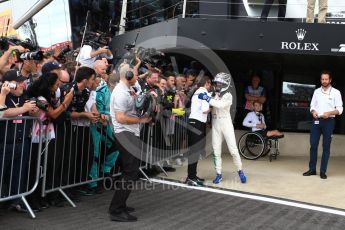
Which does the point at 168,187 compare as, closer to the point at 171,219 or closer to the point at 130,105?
the point at 171,219

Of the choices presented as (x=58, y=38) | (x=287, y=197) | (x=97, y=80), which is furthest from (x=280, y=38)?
(x=58, y=38)

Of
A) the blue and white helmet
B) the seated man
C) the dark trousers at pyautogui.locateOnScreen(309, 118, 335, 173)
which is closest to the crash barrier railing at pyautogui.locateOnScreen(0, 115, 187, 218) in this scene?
the blue and white helmet

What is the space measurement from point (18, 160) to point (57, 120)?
0.68 metres

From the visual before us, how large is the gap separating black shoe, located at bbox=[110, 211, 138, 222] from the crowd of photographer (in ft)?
3.45

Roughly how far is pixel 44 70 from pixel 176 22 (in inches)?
147

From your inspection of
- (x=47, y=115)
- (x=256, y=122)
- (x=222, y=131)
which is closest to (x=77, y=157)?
(x=47, y=115)

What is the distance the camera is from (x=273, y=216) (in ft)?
19.1

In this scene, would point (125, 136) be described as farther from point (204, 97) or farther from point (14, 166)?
point (204, 97)

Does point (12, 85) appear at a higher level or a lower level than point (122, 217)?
higher

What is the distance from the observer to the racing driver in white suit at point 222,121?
297 inches

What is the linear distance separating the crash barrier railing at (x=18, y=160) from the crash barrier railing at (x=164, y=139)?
7.70 feet

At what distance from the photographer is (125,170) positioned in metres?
5.49

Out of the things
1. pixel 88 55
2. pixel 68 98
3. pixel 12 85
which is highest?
pixel 88 55

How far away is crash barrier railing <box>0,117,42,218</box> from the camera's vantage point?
17.6ft
